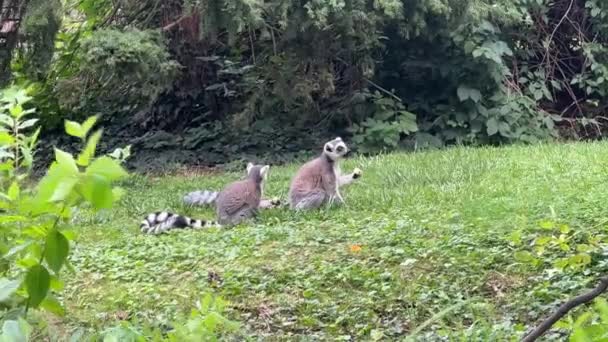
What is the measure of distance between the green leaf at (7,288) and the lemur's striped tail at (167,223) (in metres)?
5.72

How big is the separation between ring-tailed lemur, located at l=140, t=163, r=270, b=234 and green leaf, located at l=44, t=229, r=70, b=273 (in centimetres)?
579

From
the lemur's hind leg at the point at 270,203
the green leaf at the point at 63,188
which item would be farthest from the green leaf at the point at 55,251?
the lemur's hind leg at the point at 270,203

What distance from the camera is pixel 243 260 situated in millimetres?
5949

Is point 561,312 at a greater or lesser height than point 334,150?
greater

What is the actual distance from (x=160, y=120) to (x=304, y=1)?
5.59m

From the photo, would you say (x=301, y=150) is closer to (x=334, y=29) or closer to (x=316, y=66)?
(x=316, y=66)

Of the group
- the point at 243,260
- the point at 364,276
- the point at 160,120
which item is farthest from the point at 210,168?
the point at 364,276

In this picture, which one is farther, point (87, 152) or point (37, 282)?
point (37, 282)

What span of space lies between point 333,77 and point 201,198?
552 centimetres

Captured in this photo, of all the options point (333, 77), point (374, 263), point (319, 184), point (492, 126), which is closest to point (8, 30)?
point (319, 184)

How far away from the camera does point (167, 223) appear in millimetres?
7449

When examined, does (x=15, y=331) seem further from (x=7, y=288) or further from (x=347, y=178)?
(x=347, y=178)

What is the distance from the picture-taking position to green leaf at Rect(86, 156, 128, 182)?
1403 mm

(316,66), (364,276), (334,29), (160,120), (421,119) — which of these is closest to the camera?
(364,276)
